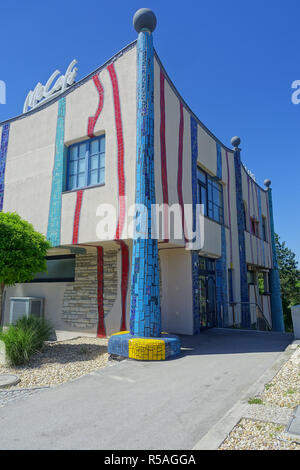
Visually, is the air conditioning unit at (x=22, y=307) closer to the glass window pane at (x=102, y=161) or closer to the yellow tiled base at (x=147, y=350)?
the glass window pane at (x=102, y=161)

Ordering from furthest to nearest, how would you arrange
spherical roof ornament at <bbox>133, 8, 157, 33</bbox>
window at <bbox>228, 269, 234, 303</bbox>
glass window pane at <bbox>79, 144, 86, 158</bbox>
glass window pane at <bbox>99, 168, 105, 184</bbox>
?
window at <bbox>228, 269, 234, 303</bbox> → glass window pane at <bbox>79, 144, 86, 158</bbox> → glass window pane at <bbox>99, 168, 105, 184</bbox> → spherical roof ornament at <bbox>133, 8, 157, 33</bbox>

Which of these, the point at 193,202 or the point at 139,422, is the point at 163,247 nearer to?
the point at 193,202

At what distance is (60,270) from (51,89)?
7.25m

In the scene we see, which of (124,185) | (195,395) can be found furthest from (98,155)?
(195,395)

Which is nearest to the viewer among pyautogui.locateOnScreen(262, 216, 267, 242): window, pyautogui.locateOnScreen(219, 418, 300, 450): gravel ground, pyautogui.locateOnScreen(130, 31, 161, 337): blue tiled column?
pyautogui.locateOnScreen(219, 418, 300, 450): gravel ground

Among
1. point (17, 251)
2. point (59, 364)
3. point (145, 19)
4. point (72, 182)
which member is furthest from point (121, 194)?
point (145, 19)

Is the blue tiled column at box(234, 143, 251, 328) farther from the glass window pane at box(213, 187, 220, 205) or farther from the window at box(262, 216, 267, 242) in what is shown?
the window at box(262, 216, 267, 242)

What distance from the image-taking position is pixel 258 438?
9.87 ft

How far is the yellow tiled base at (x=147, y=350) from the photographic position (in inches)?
265

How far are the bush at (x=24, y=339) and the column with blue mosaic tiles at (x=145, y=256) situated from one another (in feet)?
5.87

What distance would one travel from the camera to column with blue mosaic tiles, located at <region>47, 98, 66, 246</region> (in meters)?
10.4

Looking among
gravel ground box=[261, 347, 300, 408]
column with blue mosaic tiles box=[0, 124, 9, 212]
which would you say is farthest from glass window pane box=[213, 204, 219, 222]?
column with blue mosaic tiles box=[0, 124, 9, 212]

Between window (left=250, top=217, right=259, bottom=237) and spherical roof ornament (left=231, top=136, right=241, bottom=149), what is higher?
spherical roof ornament (left=231, top=136, right=241, bottom=149)
